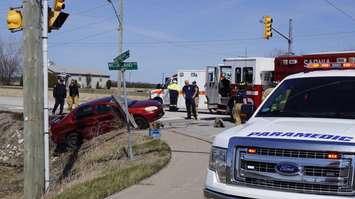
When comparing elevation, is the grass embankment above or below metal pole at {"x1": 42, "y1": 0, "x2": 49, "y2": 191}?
below

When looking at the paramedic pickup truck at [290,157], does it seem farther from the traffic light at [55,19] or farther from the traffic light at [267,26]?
the traffic light at [267,26]

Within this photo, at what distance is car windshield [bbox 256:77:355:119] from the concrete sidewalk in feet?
7.70

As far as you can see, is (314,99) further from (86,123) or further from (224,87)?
(224,87)

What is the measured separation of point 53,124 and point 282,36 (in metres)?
25.1

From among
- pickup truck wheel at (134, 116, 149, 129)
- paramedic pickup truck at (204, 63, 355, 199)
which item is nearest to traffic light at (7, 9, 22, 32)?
paramedic pickup truck at (204, 63, 355, 199)

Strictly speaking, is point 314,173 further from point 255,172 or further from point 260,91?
point 260,91

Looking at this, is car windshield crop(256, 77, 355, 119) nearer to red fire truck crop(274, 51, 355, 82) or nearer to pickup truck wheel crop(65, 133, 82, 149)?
red fire truck crop(274, 51, 355, 82)

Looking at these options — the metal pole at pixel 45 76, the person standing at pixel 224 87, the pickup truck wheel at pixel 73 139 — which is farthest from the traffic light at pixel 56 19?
the person standing at pixel 224 87

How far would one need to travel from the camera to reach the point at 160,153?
1388 cm

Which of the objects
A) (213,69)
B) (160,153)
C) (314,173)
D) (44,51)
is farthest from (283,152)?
(213,69)

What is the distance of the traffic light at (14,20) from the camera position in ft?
33.3

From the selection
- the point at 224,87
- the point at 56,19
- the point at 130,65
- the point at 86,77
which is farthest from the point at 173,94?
Answer: the point at 86,77

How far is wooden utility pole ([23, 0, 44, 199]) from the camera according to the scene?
9.73 meters

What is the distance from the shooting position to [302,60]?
18.5 meters
